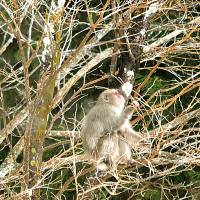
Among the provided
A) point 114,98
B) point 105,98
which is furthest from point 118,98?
point 105,98

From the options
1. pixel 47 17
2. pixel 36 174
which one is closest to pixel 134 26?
pixel 47 17

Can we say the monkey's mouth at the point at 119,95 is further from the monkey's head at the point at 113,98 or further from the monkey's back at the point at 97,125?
the monkey's back at the point at 97,125

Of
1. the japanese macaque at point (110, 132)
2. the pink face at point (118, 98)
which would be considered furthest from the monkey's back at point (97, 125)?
the pink face at point (118, 98)

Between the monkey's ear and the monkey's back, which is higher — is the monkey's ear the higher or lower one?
the higher one

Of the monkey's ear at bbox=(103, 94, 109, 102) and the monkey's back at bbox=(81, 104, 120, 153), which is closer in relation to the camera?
the monkey's back at bbox=(81, 104, 120, 153)

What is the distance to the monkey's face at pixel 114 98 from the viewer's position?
22.3ft

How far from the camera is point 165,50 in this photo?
7191 mm

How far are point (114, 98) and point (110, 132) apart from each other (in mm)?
514

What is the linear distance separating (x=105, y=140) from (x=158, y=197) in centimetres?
338

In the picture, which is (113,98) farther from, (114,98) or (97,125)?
(97,125)

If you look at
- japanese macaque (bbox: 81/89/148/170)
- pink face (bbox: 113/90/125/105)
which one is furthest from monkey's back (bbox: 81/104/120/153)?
pink face (bbox: 113/90/125/105)

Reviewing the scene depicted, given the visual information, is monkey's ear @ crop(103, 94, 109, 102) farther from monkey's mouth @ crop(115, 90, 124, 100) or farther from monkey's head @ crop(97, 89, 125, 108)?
monkey's mouth @ crop(115, 90, 124, 100)

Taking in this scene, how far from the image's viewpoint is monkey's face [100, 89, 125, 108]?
22.3ft

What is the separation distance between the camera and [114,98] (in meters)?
6.92
